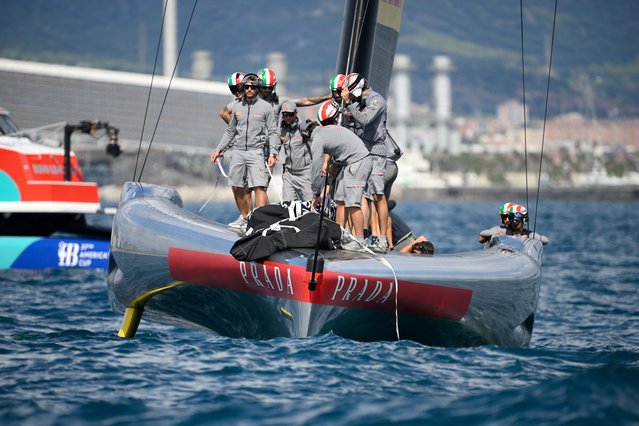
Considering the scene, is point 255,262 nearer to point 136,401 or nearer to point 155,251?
point 155,251

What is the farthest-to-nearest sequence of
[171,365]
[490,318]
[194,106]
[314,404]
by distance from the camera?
1. [194,106]
2. [490,318]
3. [171,365]
4. [314,404]

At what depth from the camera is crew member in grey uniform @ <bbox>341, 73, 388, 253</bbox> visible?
9328 millimetres

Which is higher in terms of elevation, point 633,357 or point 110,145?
point 110,145

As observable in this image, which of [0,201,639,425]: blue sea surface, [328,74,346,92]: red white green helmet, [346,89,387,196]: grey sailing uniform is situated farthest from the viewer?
[346,89,387,196]: grey sailing uniform

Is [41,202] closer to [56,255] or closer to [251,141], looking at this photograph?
[56,255]

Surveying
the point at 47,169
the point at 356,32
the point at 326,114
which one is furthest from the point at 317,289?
the point at 47,169

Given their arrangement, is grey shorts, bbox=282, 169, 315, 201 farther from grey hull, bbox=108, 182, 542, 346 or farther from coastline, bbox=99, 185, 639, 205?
coastline, bbox=99, 185, 639, 205

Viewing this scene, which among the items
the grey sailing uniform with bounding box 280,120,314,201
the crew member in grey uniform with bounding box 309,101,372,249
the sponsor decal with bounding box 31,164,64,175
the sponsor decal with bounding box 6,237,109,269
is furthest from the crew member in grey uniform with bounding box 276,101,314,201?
the sponsor decal with bounding box 31,164,64,175

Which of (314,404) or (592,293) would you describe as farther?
(592,293)

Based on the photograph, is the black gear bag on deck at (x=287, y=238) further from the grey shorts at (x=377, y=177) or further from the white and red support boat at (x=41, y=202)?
the white and red support boat at (x=41, y=202)

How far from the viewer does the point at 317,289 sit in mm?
7504

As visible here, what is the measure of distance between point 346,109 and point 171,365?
2.86 m

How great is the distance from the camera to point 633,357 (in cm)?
847

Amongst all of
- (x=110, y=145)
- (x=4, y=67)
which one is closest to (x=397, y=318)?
(x=110, y=145)
